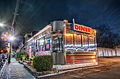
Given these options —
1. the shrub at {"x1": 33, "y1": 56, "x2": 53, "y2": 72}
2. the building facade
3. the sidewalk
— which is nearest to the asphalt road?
the shrub at {"x1": 33, "y1": 56, "x2": 53, "y2": 72}

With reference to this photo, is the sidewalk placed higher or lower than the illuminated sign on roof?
lower

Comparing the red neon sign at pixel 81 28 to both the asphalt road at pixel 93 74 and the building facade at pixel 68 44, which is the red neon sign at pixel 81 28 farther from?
the asphalt road at pixel 93 74

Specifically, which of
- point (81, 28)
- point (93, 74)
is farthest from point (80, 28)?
point (93, 74)

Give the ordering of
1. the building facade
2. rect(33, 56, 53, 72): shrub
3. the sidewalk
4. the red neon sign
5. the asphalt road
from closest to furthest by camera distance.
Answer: the asphalt road
the sidewalk
rect(33, 56, 53, 72): shrub
the building facade
the red neon sign

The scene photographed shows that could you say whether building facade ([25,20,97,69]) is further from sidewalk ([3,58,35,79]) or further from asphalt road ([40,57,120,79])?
sidewalk ([3,58,35,79])

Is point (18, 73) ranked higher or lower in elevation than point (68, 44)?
lower

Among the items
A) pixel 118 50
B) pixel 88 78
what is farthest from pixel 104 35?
pixel 88 78

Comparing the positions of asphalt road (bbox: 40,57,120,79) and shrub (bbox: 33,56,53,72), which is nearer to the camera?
asphalt road (bbox: 40,57,120,79)

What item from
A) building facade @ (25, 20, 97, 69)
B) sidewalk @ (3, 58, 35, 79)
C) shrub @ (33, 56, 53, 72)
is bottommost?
sidewalk @ (3, 58, 35, 79)

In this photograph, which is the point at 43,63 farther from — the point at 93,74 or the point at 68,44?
the point at 68,44

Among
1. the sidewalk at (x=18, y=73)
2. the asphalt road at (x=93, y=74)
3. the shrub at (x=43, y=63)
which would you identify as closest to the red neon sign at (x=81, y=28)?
the asphalt road at (x=93, y=74)

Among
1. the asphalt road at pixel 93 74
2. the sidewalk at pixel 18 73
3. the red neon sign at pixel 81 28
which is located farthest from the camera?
the red neon sign at pixel 81 28

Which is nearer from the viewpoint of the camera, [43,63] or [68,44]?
[43,63]

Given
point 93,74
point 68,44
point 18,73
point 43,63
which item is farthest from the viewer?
point 68,44
